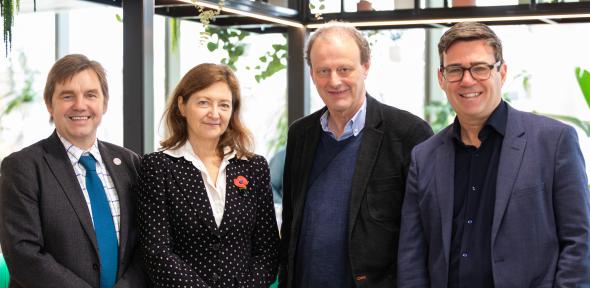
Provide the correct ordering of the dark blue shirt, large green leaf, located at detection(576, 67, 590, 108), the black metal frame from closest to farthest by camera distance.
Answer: the dark blue shirt < the black metal frame < large green leaf, located at detection(576, 67, 590, 108)

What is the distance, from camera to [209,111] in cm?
296

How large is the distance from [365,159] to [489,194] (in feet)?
1.65

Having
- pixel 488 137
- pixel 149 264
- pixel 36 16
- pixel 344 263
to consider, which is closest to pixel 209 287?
pixel 149 264

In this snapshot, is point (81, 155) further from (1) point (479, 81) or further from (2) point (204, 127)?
(1) point (479, 81)

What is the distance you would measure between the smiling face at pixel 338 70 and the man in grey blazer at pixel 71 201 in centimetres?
77

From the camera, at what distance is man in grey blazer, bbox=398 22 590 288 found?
255cm

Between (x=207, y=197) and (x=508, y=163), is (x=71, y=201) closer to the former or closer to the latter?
(x=207, y=197)

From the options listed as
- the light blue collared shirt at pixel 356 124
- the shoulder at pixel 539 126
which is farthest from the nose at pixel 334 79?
the shoulder at pixel 539 126

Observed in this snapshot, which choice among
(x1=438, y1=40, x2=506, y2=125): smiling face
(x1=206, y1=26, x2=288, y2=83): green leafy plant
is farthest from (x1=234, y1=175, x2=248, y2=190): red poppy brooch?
(x1=206, y1=26, x2=288, y2=83): green leafy plant

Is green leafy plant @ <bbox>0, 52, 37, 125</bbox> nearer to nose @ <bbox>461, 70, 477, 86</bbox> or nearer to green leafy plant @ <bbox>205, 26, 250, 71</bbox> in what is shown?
green leafy plant @ <bbox>205, 26, 250, 71</bbox>

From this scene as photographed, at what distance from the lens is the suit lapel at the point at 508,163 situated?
2.59 m

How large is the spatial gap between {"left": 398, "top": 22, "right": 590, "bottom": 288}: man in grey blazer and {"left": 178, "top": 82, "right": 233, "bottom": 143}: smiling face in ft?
2.28

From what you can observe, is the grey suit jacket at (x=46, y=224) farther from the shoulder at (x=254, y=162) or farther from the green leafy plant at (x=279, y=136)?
the green leafy plant at (x=279, y=136)

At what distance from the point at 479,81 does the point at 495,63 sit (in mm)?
87
